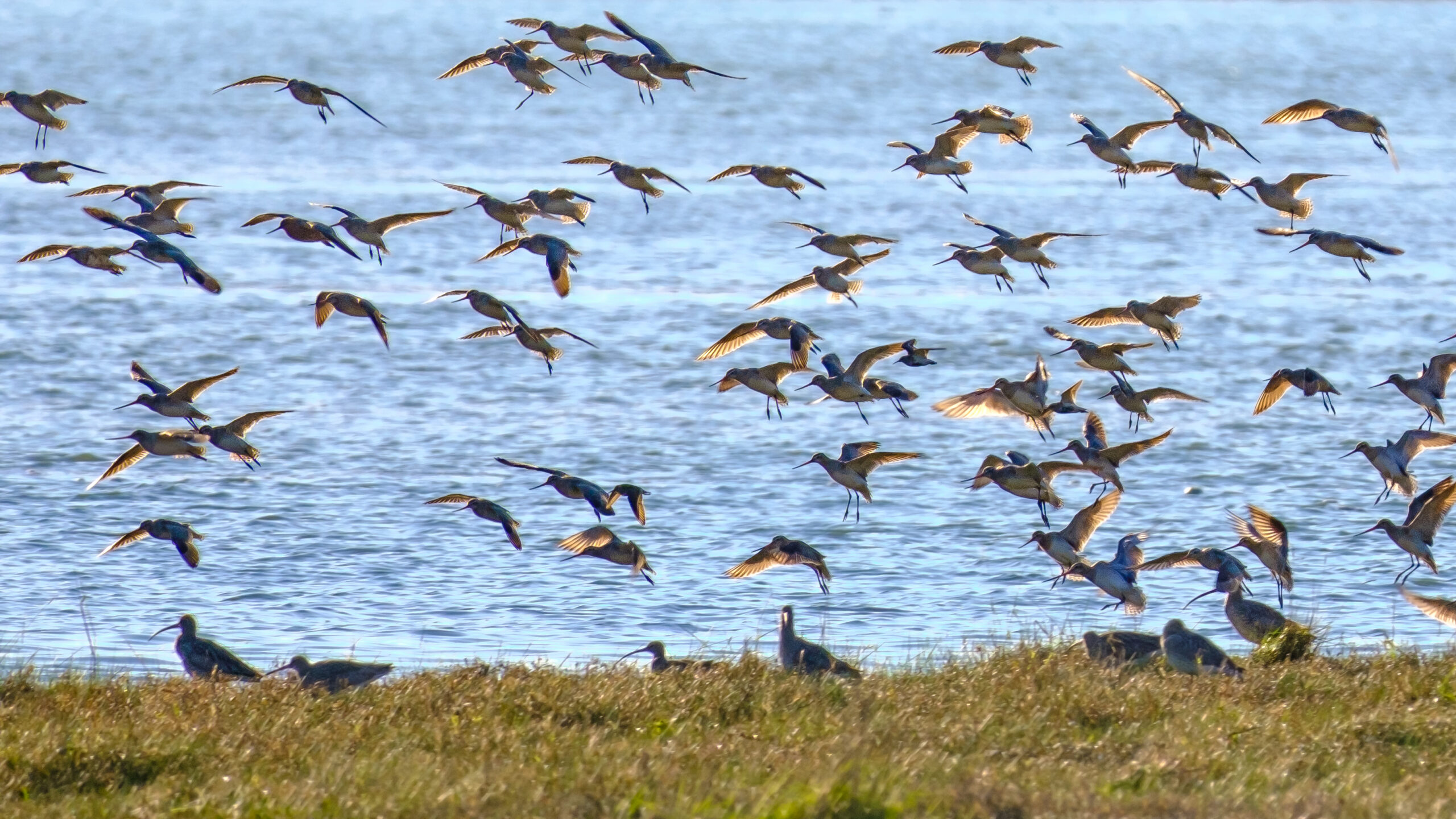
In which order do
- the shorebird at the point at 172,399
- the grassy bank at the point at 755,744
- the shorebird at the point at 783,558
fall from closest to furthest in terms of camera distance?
the grassy bank at the point at 755,744 → the shorebird at the point at 172,399 → the shorebird at the point at 783,558

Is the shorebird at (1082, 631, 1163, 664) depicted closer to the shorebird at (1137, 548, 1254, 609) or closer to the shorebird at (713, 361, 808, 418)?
the shorebird at (1137, 548, 1254, 609)

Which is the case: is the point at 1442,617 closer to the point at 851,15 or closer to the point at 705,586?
the point at 705,586

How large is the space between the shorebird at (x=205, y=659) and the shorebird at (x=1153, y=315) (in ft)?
16.7

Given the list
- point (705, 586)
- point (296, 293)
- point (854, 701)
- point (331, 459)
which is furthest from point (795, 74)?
point (854, 701)

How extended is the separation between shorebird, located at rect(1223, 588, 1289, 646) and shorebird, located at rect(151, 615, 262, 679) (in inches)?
223

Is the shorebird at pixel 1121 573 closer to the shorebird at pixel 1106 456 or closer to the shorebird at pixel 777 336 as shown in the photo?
the shorebird at pixel 1106 456

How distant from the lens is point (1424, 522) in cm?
1226

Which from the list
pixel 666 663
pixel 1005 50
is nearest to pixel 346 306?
pixel 666 663

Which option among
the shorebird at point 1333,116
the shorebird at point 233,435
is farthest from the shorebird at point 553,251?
the shorebird at point 1333,116

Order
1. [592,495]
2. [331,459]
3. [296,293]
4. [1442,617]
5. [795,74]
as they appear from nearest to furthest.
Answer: [592,495] → [1442,617] → [331,459] → [296,293] → [795,74]

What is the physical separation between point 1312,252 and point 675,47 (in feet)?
146

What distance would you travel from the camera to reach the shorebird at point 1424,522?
39.0 feet

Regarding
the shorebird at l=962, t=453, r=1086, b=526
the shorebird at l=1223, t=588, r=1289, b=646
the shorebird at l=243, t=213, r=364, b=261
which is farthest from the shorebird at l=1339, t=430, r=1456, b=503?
the shorebird at l=243, t=213, r=364, b=261

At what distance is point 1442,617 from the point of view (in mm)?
12320
